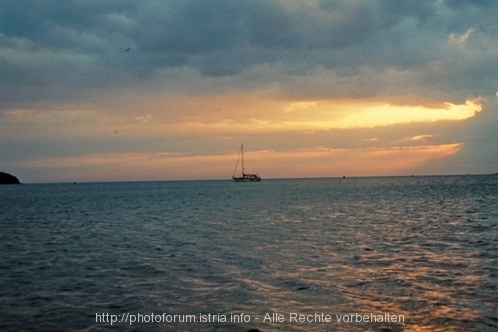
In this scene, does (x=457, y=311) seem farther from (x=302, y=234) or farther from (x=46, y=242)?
(x=46, y=242)

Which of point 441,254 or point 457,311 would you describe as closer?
point 457,311

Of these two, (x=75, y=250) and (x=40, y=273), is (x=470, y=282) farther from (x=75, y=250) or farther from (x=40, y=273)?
(x=75, y=250)

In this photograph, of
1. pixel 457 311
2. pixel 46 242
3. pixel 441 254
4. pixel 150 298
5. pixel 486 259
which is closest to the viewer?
pixel 457 311

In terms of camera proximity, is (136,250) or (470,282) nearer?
(470,282)

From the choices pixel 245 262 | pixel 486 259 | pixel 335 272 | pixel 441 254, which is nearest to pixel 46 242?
pixel 245 262

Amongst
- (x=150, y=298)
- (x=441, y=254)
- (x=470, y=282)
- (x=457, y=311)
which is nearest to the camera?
(x=457, y=311)

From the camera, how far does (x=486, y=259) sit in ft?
80.6

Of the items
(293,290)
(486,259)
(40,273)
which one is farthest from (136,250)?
(486,259)

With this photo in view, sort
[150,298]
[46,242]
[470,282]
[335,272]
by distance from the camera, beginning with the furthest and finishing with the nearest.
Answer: [46,242] → [335,272] → [470,282] → [150,298]

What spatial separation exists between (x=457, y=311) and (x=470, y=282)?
475cm

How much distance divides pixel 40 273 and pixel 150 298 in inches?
355

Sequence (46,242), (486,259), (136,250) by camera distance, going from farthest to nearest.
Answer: (46,242)
(136,250)
(486,259)

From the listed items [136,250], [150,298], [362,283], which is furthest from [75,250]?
[362,283]

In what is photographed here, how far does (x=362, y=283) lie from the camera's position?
19.6m
